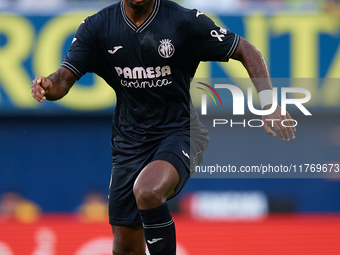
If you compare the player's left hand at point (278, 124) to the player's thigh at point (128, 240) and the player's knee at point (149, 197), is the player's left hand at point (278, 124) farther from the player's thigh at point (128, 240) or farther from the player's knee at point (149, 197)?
the player's thigh at point (128, 240)

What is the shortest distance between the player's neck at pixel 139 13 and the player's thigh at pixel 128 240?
1.51 metres

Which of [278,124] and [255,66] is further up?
[255,66]

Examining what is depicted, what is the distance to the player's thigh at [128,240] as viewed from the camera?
169 inches

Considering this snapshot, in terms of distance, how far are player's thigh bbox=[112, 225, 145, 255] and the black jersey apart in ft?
1.96

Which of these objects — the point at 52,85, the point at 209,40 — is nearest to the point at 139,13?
the point at 209,40

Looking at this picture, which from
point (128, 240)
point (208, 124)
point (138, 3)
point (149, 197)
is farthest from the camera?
point (208, 124)

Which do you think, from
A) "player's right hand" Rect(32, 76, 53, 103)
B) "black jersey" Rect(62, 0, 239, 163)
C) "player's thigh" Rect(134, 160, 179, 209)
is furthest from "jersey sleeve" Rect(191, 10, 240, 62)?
"player's right hand" Rect(32, 76, 53, 103)

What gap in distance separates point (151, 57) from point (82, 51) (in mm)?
526

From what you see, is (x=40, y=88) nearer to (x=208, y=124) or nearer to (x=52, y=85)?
(x=52, y=85)

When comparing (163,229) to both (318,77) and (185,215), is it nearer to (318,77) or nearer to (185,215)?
(185,215)

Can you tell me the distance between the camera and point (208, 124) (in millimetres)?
8992

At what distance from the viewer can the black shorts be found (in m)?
3.79

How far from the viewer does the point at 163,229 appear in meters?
3.56

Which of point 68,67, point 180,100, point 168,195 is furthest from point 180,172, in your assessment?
point 68,67
